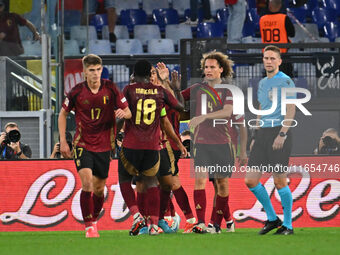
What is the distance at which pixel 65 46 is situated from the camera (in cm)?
1443

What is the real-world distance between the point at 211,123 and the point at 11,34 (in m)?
5.27

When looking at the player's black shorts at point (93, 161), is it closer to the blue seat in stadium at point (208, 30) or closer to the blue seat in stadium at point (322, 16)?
the blue seat in stadium at point (208, 30)

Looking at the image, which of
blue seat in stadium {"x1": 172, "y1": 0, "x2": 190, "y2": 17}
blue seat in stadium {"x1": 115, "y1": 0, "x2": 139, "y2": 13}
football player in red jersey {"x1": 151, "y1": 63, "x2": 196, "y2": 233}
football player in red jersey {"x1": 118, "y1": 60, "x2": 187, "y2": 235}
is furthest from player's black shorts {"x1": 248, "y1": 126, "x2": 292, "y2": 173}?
blue seat in stadium {"x1": 172, "y1": 0, "x2": 190, "y2": 17}

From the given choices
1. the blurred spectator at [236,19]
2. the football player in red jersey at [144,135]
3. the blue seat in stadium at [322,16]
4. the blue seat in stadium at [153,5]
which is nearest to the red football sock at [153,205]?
the football player in red jersey at [144,135]

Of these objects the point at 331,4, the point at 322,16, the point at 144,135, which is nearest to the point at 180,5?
the point at 322,16

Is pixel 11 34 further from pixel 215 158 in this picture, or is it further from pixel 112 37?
pixel 112 37

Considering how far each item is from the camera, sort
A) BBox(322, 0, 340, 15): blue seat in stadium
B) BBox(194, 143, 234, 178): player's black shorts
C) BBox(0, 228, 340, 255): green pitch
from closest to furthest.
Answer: BBox(0, 228, 340, 255): green pitch
BBox(194, 143, 234, 178): player's black shorts
BBox(322, 0, 340, 15): blue seat in stadium

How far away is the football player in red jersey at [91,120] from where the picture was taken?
10.8 m

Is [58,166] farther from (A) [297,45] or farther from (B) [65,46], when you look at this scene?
(A) [297,45]

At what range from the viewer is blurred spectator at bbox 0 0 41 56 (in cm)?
1512

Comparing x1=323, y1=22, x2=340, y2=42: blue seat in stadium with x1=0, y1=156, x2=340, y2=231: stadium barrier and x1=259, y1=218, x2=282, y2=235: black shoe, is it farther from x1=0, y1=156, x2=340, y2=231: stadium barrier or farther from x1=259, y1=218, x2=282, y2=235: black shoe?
x1=259, y1=218, x2=282, y2=235: black shoe

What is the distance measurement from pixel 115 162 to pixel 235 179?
1.80m

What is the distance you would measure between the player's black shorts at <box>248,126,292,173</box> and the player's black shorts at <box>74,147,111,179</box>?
171 cm

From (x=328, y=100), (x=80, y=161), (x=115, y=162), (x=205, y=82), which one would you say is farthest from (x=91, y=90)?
(x=328, y=100)
